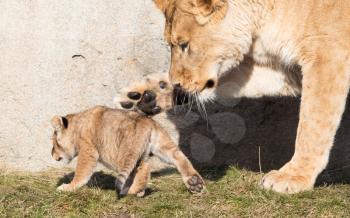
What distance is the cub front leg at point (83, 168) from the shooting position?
550cm

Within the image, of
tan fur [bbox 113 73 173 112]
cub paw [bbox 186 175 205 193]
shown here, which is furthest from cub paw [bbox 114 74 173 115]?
cub paw [bbox 186 175 205 193]

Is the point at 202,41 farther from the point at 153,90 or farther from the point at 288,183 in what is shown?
the point at 288,183

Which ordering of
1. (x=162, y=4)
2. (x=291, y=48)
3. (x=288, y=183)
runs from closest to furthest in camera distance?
(x=288, y=183) < (x=291, y=48) < (x=162, y=4)

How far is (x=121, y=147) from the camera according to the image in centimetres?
536

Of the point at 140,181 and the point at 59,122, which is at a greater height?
the point at 59,122

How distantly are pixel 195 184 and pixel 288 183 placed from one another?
0.55 m

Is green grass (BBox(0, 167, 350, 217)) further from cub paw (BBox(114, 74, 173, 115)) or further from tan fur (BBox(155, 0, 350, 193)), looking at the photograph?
cub paw (BBox(114, 74, 173, 115))

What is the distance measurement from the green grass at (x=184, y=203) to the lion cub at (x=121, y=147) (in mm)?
110

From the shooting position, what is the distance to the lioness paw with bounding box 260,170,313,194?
5.23m

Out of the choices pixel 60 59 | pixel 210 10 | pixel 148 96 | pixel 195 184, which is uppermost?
pixel 210 10

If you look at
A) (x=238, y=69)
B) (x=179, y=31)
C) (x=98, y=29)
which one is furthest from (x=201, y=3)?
(x=98, y=29)

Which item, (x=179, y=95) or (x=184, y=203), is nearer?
(x=184, y=203)

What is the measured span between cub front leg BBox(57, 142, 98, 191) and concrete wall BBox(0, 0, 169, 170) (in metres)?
0.94

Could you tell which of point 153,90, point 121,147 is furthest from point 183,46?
point 121,147
